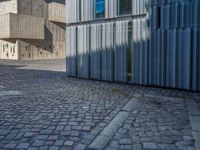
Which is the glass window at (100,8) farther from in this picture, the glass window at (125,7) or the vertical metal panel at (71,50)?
the vertical metal panel at (71,50)

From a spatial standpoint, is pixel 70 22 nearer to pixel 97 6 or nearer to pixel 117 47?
pixel 97 6

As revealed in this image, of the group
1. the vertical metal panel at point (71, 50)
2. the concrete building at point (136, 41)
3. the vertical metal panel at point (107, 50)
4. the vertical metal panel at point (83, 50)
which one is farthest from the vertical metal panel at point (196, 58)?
the vertical metal panel at point (71, 50)

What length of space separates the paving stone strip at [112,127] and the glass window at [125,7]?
4.36 meters

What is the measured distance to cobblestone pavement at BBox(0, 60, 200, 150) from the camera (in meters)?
3.97

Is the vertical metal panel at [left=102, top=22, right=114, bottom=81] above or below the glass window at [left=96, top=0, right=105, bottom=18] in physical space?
below

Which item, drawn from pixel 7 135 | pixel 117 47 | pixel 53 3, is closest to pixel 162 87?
pixel 117 47

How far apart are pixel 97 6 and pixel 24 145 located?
7.94m

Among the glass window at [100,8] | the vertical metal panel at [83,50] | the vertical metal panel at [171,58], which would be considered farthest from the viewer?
the vertical metal panel at [83,50]

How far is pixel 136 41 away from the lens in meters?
9.27

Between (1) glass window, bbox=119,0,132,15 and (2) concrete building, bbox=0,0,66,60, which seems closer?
(1) glass window, bbox=119,0,132,15

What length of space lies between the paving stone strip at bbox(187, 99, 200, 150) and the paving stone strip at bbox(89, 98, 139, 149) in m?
1.35

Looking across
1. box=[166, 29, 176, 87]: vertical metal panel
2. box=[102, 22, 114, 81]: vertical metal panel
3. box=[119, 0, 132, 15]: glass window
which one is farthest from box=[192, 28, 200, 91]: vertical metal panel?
box=[102, 22, 114, 81]: vertical metal panel

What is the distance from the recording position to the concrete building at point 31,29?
27.3 meters

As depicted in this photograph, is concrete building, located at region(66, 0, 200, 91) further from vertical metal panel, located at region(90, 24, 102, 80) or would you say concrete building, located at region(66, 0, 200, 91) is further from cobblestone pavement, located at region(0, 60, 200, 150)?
cobblestone pavement, located at region(0, 60, 200, 150)
